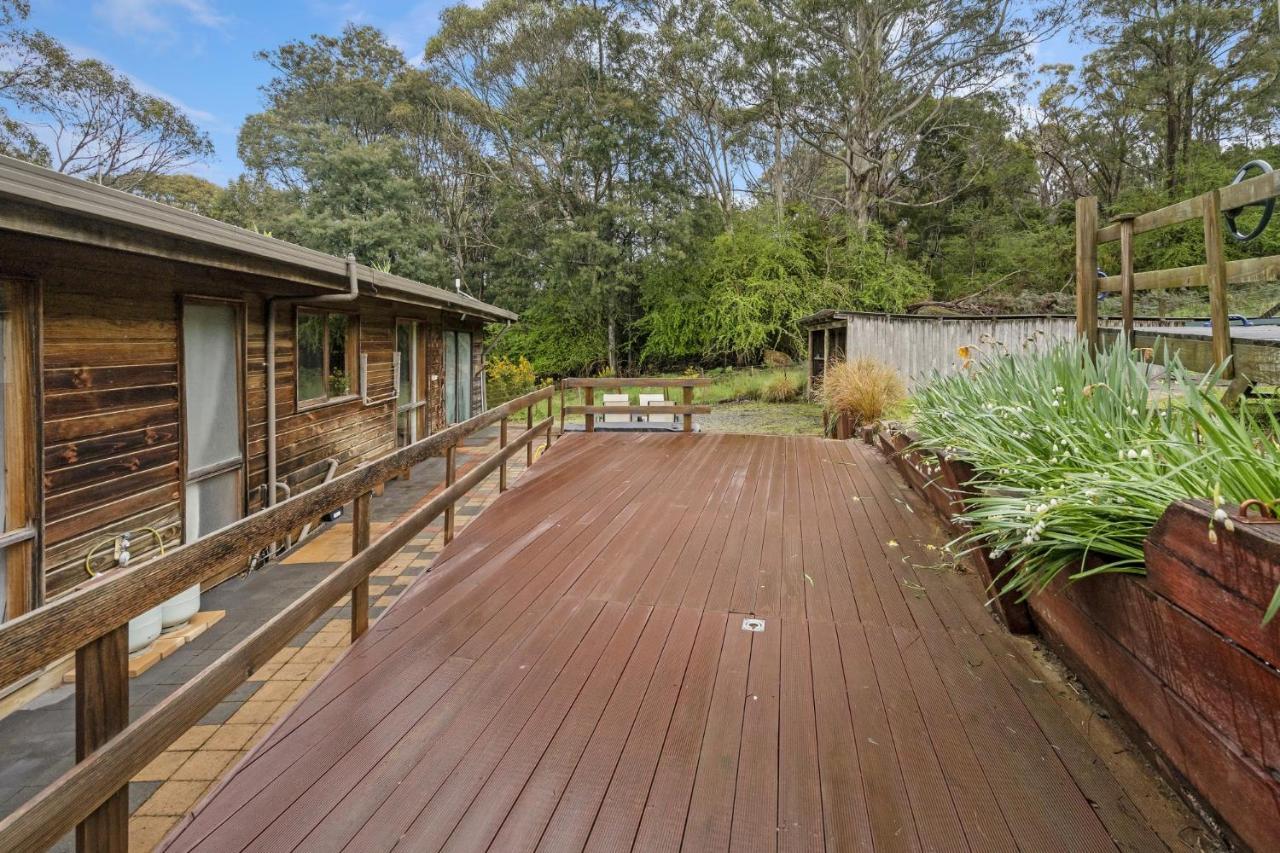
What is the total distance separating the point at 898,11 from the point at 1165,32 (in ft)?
23.9

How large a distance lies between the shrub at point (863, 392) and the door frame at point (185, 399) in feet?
19.0

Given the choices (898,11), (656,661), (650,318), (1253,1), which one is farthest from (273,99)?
(1253,1)

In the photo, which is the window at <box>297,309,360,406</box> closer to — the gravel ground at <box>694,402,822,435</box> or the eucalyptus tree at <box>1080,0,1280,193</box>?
the gravel ground at <box>694,402,822,435</box>

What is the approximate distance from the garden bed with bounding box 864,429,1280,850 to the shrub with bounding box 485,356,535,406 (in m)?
14.3

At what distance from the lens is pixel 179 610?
358 cm

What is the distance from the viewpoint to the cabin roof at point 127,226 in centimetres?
223

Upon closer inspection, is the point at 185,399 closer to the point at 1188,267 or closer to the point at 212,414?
the point at 212,414

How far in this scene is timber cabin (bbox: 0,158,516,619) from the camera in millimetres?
2840

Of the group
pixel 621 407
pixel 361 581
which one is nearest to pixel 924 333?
pixel 621 407

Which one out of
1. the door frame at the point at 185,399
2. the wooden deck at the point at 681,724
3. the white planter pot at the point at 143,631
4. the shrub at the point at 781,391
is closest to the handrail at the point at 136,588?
the wooden deck at the point at 681,724

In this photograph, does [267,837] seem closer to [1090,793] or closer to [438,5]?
[1090,793]

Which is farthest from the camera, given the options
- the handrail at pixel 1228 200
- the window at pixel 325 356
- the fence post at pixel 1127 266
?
the window at pixel 325 356

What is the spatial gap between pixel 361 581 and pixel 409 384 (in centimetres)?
712

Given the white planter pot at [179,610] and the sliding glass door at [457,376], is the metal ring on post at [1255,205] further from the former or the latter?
the sliding glass door at [457,376]
